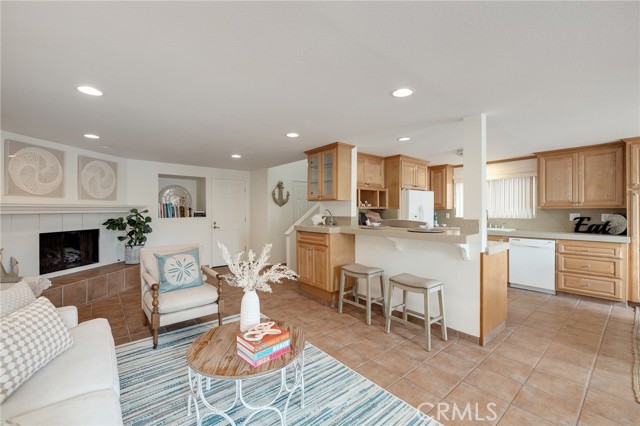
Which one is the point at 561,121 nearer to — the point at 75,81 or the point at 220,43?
the point at 220,43

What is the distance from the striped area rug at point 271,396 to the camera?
1700mm

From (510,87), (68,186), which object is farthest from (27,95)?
(510,87)

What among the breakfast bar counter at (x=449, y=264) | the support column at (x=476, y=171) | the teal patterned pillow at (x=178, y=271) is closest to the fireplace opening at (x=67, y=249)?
the teal patterned pillow at (x=178, y=271)

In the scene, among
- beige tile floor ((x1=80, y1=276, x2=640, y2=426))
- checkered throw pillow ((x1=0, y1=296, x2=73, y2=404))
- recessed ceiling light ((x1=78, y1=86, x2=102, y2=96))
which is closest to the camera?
checkered throw pillow ((x1=0, y1=296, x2=73, y2=404))

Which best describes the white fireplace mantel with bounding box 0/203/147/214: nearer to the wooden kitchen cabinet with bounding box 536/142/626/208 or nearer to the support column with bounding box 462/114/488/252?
the support column with bounding box 462/114/488/252

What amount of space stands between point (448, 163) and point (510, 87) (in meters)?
3.82

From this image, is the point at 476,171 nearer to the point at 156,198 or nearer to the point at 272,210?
the point at 272,210

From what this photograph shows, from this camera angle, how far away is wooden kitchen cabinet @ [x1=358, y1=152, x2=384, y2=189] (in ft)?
15.6

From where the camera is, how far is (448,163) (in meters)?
5.75

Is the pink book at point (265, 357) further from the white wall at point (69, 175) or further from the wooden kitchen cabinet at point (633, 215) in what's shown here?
the wooden kitchen cabinet at point (633, 215)

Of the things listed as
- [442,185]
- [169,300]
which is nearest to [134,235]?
[169,300]

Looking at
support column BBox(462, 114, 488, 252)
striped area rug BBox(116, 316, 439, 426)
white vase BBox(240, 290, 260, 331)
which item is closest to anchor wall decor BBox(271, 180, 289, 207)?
striped area rug BBox(116, 316, 439, 426)

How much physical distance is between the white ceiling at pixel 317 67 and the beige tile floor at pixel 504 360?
2222mm

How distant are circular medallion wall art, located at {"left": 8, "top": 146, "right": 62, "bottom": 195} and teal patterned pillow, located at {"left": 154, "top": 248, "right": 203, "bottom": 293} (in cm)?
201
